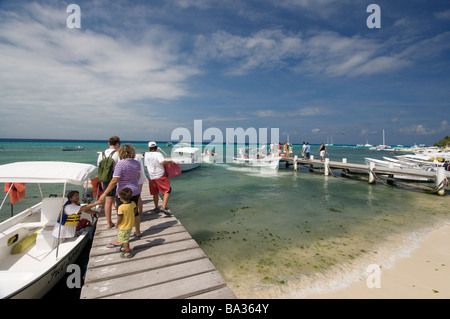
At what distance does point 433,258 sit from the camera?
5.84 meters

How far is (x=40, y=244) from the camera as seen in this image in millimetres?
4977

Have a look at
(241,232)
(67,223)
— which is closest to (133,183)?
(67,223)

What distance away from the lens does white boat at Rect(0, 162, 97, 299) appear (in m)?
3.66

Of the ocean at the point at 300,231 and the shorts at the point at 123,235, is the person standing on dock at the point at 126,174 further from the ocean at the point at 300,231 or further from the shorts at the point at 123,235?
the ocean at the point at 300,231

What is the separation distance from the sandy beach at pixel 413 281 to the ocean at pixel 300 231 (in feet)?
0.81

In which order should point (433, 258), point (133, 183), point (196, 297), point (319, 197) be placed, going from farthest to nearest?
point (319, 197) → point (433, 258) → point (133, 183) → point (196, 297)

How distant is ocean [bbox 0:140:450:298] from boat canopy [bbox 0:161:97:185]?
412cm

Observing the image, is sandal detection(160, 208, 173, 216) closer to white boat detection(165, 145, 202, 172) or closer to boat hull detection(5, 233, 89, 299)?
boat hull detection(5, 233, 89, 299)

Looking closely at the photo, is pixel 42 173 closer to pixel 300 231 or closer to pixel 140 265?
pixel 140 265

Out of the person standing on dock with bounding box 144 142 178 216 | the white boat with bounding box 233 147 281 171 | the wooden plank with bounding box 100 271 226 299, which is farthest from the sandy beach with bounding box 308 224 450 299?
the white boat with bounding box 233 147 281 171

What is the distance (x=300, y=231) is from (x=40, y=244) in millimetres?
7927

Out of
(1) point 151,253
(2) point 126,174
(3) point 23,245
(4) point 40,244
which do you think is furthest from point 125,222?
(3) point 23,245

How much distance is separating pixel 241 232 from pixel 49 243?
5.67 m
